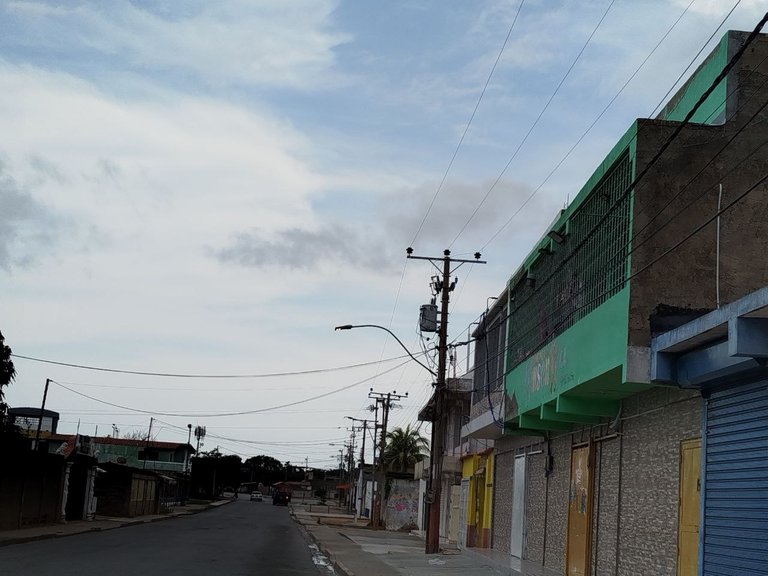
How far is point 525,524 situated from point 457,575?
135 inches

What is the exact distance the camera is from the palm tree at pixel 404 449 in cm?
7888

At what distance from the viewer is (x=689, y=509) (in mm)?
14539

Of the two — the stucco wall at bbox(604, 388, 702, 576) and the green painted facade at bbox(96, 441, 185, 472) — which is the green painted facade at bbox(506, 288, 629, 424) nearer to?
the stucco wall at bbox(604, 388, 702, 576)

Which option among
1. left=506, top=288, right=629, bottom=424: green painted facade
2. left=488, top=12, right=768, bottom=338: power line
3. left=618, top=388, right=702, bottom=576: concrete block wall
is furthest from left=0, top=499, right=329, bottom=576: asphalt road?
left=488, top=12, right=768, bottom=338: power line

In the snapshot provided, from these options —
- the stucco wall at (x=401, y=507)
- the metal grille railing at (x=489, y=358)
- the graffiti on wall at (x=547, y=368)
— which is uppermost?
the metal grille railing at (x=489, y=358)

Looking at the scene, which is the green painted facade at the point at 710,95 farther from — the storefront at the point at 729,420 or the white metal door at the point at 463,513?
the white metal door at the point at 463,513

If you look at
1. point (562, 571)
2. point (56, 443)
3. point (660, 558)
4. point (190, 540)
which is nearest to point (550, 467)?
point (562, 571)

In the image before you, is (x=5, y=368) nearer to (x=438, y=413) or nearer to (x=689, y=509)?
(x=438, y=413)

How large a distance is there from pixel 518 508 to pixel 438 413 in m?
4.60

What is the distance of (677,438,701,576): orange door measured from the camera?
46.8 feet

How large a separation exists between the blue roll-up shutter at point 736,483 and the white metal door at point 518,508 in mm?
13087

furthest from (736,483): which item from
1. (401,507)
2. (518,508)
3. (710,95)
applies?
(401,507)

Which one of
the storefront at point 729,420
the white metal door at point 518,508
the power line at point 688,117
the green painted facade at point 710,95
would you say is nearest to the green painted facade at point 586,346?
the green painted facade at point 710,95

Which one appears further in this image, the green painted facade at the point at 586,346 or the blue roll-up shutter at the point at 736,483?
the green painted facade at the point at 586,346
